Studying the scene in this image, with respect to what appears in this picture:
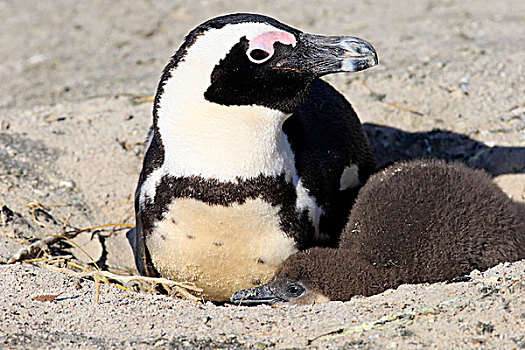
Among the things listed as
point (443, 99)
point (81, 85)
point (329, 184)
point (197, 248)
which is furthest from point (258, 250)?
point (81, 85)

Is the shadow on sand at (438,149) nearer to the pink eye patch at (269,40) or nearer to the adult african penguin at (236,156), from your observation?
the adult african penguin at (236,156)

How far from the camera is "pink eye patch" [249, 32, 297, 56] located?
133 inches

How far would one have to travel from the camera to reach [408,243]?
3.75 meters

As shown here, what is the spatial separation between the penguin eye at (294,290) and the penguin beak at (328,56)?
3.46ft

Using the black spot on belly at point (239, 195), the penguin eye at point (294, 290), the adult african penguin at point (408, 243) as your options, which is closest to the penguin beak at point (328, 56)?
the black spot on belly at point (239, 195)

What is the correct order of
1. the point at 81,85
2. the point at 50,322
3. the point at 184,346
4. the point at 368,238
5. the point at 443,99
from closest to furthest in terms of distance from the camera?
the point at 184,346 < the point at 50,322 < the point at 368,238 < the point at 443,99 < the point at 81,85

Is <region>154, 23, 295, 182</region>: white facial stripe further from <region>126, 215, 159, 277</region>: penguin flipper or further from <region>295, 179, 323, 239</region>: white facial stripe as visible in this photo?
<region>126, 215, 159, 277</region>: penguin flipper

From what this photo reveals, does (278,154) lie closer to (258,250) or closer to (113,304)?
(258,250)

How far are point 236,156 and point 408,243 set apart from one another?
1.02 metres

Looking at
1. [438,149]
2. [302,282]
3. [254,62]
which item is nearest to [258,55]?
[254,62]

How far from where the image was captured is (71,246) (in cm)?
448

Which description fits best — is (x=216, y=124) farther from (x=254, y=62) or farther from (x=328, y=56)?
(x=328, y=56)

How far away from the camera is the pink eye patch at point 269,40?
11.1ft

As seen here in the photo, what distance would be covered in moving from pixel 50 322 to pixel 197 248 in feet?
2.70
